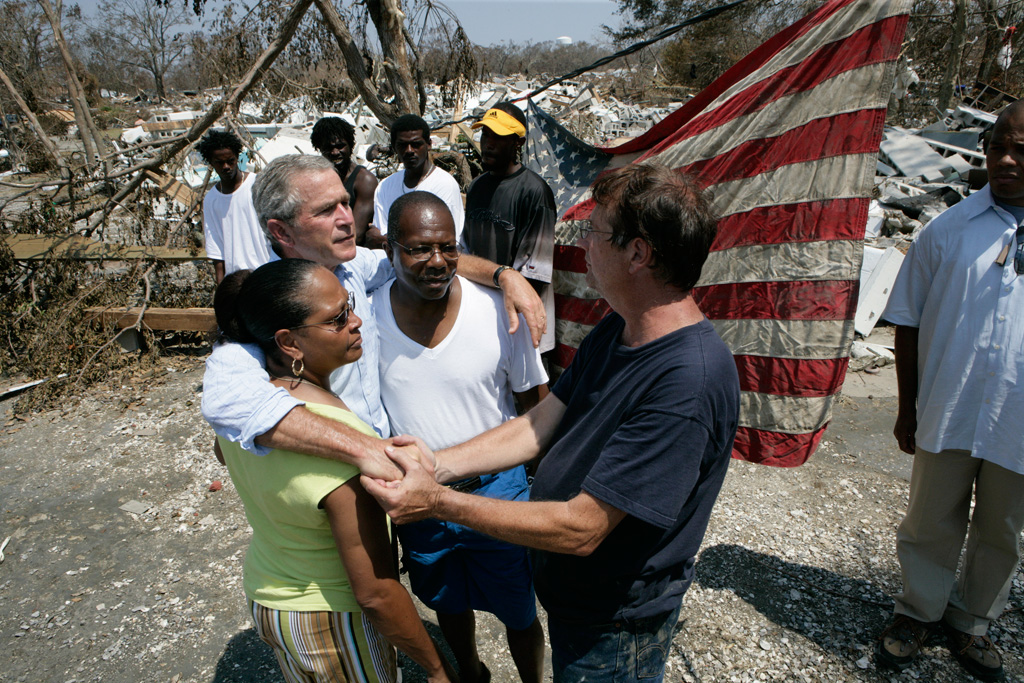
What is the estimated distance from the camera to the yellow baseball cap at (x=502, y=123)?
11.8 feet

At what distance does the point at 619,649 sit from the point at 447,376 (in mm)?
960

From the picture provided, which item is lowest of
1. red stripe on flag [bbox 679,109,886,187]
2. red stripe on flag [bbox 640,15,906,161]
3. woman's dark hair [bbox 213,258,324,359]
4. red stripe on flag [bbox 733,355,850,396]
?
red stripe on flag [bbox 733,355,850,396]

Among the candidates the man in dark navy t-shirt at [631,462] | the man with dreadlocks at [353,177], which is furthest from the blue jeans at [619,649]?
the man with dreadlocks at [353,177]

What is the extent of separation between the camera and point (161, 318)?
6051 mm

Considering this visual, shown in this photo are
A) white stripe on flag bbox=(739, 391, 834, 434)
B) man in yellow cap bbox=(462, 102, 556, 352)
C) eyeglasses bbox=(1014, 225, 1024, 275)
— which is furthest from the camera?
man in yellow cap bbox=(462, 102, 556, 352)

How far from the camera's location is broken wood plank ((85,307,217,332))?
597 cm

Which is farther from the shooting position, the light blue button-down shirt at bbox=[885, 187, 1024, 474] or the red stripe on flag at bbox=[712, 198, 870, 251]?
the red stripe on flag at bbox=[712, 198, 870, 251]

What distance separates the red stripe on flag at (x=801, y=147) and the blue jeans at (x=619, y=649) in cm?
202

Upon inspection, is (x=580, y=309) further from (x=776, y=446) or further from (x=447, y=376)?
(x=447, y=376)

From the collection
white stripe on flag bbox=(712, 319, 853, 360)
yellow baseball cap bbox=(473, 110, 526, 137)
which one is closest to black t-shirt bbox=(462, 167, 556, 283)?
yellow baseball cap bbox=(473, 110, 526, 137)

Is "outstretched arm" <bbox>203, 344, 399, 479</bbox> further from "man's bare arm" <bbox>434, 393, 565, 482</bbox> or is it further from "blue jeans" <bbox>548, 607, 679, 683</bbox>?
"blue jeans" <bbox>548, 607, 679, 683</bbox>

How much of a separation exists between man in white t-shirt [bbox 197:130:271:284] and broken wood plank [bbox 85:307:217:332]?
1.86 m

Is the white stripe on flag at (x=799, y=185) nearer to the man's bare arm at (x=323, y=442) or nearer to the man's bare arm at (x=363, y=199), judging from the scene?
the man's bare arm at (x=323, y=442)

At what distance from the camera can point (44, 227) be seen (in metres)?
6.63
